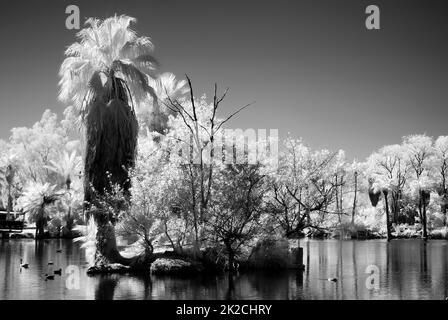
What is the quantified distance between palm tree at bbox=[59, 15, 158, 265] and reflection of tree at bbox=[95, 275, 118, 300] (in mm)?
2566

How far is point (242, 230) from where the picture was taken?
93.5ft

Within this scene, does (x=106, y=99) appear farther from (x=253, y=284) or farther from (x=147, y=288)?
(x=253, y=284)

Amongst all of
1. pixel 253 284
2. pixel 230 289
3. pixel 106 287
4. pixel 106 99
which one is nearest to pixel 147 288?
pixel 106 287

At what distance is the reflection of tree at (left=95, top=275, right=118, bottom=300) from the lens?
20.0m

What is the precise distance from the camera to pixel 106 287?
22125 millimetres

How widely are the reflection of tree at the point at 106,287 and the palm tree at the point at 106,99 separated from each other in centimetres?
257

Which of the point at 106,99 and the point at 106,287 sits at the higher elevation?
the point at 106,99

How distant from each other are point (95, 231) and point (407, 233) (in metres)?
49.2

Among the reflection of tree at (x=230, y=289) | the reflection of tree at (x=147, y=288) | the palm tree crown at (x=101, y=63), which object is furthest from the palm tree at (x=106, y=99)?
the reflection of tree at (x=230, y=289)

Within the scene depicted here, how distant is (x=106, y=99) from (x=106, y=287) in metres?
10.3

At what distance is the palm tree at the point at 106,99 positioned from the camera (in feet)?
89.0

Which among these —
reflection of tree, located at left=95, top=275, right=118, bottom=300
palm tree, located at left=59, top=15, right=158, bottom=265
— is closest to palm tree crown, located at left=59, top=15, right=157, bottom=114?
palm tree, located at left=59, top=15, right=158, bottom=265

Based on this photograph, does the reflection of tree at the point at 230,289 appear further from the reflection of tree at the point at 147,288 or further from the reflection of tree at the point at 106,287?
the reflection of tree at the point at 106,287

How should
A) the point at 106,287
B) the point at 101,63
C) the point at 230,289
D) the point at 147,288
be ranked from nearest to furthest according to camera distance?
the point at 230,289 → the point at 147,288 → the point at 106,287 → the point at 101,63
